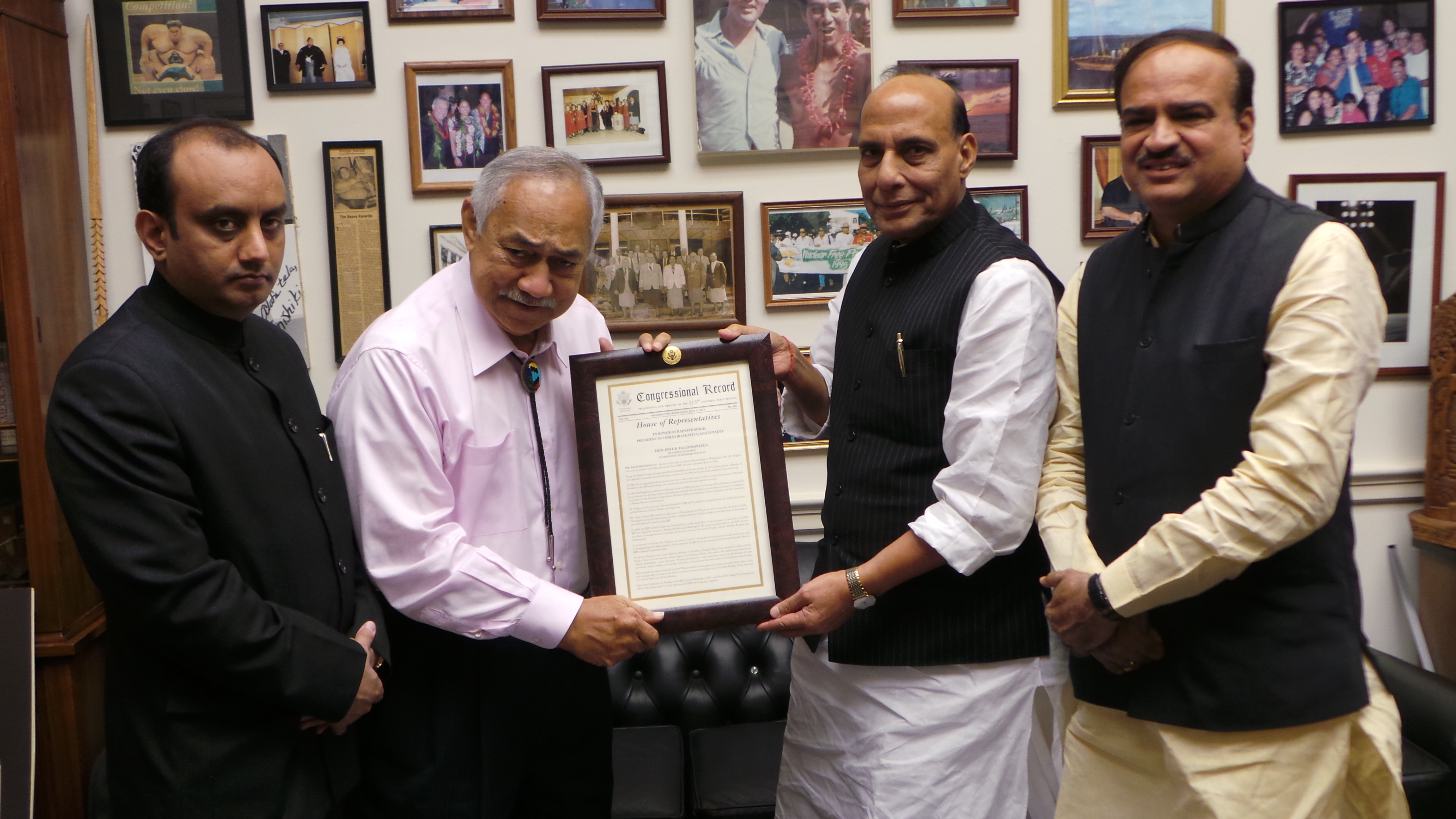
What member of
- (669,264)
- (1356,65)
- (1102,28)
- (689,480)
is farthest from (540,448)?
(1356,65)

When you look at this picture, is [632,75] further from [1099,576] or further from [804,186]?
[1099,576]

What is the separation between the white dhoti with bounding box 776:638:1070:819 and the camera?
1.79 meters

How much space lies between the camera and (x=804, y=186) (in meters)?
3.08

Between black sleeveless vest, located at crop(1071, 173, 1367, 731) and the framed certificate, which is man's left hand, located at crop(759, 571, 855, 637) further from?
black sleeveless vest, located at crop(1071, 173, 1367, 731)

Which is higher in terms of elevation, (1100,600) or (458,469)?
(458,469)

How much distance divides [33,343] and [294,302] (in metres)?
0.71

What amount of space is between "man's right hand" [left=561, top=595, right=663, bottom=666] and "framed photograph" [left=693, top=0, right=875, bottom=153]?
5.75ft

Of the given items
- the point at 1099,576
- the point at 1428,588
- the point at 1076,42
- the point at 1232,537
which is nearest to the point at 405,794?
the point at 1099,576

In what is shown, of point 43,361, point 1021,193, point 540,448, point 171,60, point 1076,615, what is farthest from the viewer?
point 1021,193

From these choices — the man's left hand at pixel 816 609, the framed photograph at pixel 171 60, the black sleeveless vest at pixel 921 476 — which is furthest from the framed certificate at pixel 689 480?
the framed photograph at pixel 171 60

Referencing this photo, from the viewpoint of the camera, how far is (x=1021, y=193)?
3088mm

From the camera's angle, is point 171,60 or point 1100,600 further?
point 171,60

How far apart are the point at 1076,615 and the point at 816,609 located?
1.51 ft

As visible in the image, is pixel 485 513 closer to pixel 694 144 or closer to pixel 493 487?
pixel 493 487
